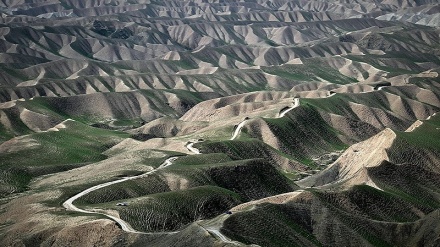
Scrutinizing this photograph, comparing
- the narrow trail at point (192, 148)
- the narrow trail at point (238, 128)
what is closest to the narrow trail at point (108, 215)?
the narrow trail at point (192, 148)

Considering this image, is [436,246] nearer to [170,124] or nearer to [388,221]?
[388,221]

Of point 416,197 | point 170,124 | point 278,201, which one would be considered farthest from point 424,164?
point 170,124

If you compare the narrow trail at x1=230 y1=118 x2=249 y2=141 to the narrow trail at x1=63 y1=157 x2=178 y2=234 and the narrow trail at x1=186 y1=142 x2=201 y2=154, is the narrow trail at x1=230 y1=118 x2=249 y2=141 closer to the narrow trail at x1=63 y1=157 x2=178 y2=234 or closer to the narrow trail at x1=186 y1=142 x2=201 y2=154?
the narrow trail at x1=186 y1=142 x2=201 y2=154

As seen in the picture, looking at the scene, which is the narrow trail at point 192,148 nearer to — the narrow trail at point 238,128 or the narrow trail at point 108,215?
the narrow trail at point 108,215

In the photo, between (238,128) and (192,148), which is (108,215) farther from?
(238,128)

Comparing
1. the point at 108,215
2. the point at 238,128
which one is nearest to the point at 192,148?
the point at 238,128

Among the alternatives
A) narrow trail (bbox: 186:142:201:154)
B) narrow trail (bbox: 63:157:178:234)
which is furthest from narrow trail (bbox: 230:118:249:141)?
narrow trail (bbox: 63:157:178:234)

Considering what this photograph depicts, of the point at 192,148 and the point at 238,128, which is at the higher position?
the point at 192,148

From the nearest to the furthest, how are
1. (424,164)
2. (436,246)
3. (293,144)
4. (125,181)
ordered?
(436,246) < (125,181) < (424,164) < (293,144)

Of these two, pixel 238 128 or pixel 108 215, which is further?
pixel 238 128

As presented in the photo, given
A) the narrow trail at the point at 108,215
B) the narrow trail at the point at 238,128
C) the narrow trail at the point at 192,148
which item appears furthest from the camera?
the narrow trail at the point at 238,128

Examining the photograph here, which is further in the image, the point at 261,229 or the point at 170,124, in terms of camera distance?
the point at 170,124
